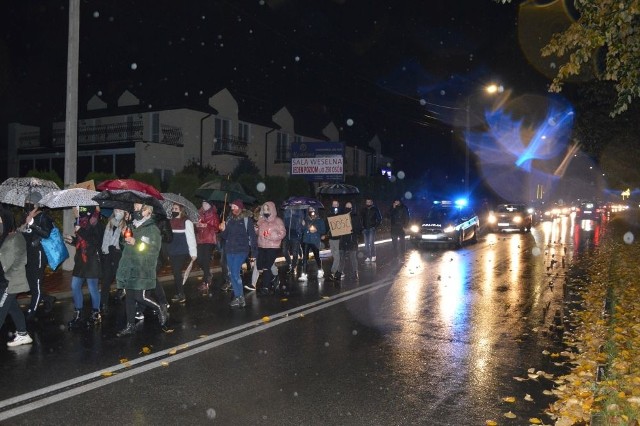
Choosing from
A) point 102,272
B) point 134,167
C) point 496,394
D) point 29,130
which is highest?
point 29,130

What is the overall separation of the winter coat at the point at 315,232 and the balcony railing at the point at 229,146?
83.5 ft

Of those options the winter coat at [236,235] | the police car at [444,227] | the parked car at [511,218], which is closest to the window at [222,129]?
the parked car at [511,218]

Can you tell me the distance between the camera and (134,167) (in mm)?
33969

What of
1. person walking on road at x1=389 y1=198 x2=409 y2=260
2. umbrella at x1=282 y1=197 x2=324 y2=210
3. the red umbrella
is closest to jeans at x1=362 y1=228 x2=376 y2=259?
person walking on road at x1=389 y1=198 x2=409 y2=260

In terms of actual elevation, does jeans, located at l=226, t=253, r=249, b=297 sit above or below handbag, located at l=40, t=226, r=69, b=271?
below

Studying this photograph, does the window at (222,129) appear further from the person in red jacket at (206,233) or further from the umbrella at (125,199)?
the umbrella at (125,199)

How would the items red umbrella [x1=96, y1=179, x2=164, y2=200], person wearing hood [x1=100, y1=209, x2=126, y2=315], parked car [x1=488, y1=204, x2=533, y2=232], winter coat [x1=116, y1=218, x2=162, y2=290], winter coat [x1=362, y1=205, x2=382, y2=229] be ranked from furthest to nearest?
parked car [x1=488, y1=204, x2=533, y2=232]
winter coat [x1=362, y1=205, x2=382, y2=229]
person wearing hood [x1=100, y1=209, x2=126, y2=315]
red umbrella [x1=96, y1=179, x2=164, y2=200]
winter coat [x1=116, y1=218, x2=162, y2=290]

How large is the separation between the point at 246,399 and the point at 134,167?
3048 cm

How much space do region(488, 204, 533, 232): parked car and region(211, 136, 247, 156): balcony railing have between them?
16.9 meters

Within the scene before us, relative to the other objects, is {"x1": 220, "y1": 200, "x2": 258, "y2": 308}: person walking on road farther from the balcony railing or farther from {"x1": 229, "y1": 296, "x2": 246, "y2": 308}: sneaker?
the balcony railing

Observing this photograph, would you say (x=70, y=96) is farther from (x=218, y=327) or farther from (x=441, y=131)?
(x=441, y=131)

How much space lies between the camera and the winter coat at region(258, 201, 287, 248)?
10.8 meters

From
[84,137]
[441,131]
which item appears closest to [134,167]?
[84,137]

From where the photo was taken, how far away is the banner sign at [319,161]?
97.4 feet
